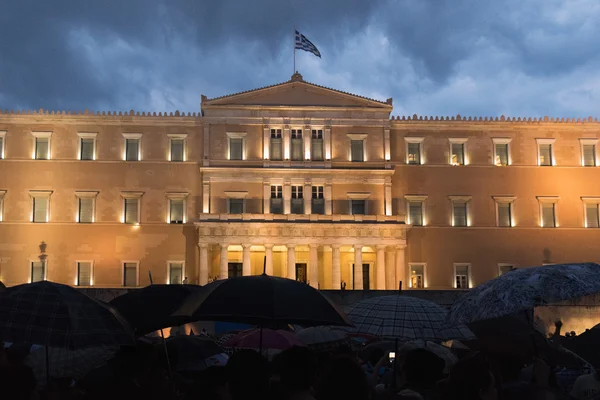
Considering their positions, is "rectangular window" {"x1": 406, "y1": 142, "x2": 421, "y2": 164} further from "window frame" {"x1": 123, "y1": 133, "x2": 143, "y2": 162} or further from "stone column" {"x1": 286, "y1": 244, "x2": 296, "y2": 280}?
"window frame" {"x1": 123, "y1": 133, "x2": 143, "y2": 162}

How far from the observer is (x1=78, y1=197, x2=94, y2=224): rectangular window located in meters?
42.1

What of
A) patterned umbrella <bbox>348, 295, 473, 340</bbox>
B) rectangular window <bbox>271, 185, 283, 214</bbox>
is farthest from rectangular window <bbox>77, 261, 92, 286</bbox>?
patterned umbrella <bbox>348, 295, 473, 340</bbox>

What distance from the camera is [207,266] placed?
40375 mm

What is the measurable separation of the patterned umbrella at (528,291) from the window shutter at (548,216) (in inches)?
1454

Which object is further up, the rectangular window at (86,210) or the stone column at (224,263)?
the rectangular window at (86,210)

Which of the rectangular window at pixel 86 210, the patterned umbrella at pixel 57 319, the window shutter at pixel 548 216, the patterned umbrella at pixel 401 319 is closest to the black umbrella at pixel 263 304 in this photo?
the patterned umbrella at pixel 57 319

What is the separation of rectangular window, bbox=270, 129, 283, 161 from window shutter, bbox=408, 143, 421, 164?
7.43 meters

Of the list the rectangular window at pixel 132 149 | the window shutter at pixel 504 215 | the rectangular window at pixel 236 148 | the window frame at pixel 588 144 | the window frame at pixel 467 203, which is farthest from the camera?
the window frame at pixel 588 144

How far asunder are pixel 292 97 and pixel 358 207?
23.2ft

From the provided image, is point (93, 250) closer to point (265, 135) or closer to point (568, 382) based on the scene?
point (265, 135)

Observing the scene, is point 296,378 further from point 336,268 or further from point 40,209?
point 40,209

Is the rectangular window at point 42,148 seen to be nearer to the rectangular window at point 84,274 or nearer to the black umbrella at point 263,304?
the rectangular window at point 84,274

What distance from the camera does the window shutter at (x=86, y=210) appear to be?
42.2 m

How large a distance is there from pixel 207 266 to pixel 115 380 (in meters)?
34.7
